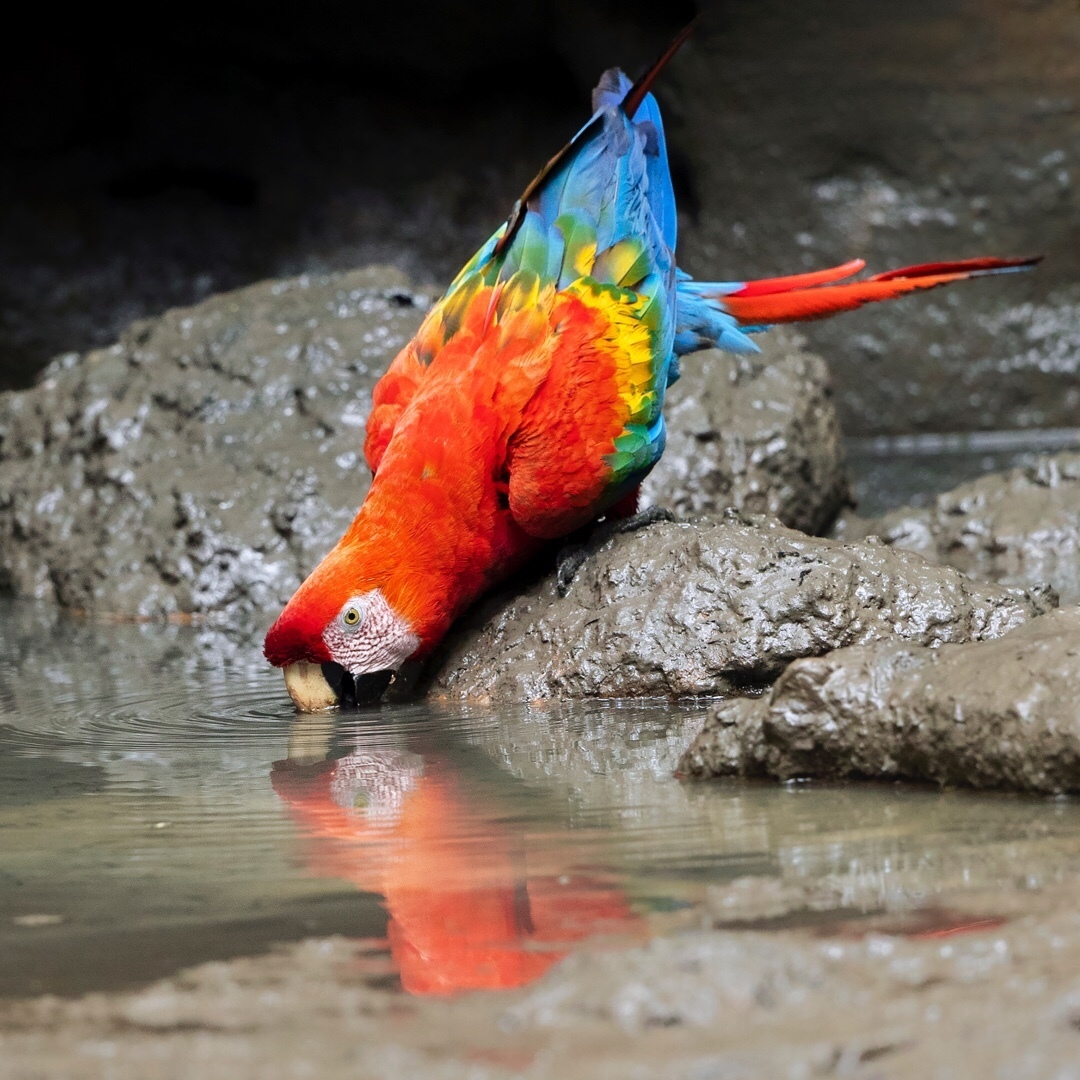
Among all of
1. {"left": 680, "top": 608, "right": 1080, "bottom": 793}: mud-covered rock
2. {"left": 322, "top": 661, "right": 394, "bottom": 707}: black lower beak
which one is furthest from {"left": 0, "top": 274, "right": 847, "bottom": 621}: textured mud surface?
{"left": 680, "top": 608, "right": 1080, "bottom": 793}: mud-covered rock

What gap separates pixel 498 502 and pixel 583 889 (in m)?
1.59

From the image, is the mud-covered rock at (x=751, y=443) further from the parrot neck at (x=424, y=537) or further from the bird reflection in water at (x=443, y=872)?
the bird reflection in water at (x=443, y=872)

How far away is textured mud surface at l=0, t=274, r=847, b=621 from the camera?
5023 millimetres

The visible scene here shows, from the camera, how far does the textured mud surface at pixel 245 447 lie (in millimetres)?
5023

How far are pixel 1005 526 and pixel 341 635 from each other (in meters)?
2.80

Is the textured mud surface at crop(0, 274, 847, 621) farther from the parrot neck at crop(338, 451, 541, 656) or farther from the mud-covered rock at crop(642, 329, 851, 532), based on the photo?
the parrot neck at crop(338, 451, 541, 656)

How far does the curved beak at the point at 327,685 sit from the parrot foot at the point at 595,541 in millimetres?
534

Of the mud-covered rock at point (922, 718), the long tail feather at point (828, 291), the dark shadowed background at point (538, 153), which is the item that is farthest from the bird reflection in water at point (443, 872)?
the dark shadowed background at point (538, 153)

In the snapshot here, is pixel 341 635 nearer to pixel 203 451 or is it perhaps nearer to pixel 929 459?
pixel 203 451

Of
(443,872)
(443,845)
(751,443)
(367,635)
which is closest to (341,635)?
(367,635)

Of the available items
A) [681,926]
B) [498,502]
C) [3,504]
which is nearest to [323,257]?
[3,504]

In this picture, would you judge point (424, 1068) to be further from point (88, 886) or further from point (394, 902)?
point (88, 886)

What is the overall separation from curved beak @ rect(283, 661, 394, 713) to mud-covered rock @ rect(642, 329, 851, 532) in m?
1.92

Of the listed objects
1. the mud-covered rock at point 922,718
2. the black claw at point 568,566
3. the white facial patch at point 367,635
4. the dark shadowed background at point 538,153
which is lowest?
the mud-covered rock at point 922,718
